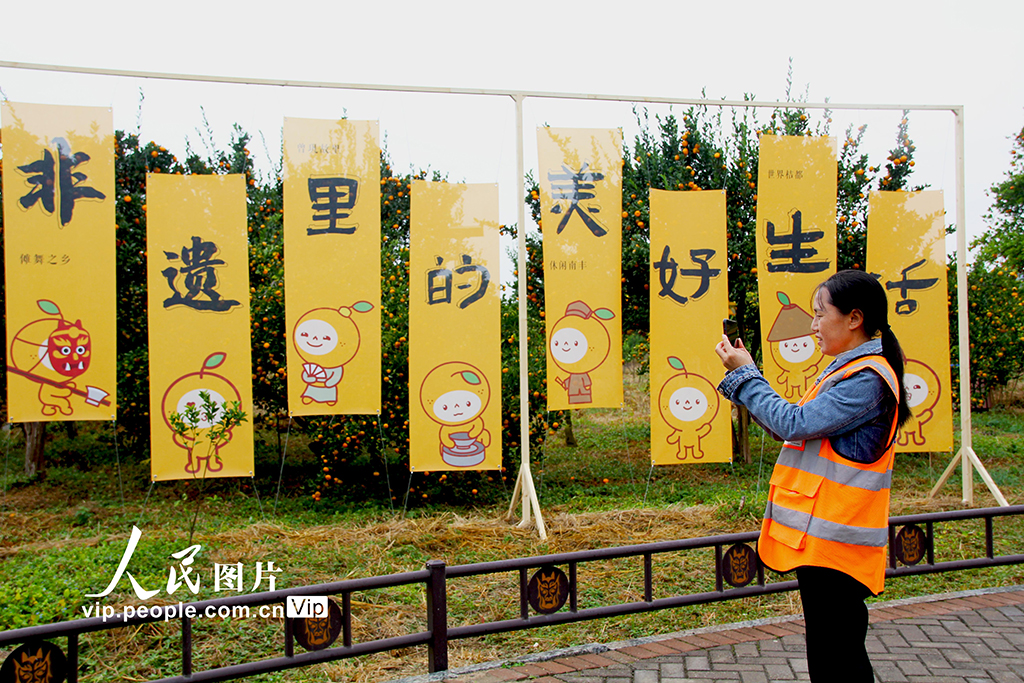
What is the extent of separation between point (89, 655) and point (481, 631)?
217 cm

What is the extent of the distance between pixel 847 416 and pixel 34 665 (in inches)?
118

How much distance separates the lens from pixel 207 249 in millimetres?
5969

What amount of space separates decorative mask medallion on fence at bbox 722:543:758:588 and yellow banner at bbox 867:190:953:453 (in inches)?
150

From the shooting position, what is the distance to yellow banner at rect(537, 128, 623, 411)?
6.33 m

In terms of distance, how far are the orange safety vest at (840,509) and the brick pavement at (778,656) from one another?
1.64 m

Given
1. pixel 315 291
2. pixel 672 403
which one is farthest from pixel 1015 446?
pixel 315 291

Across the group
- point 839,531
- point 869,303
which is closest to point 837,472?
point 839,531

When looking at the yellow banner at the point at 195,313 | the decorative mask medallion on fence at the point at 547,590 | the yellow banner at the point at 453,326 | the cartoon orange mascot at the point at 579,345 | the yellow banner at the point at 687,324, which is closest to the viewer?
the decorative mask medallion on fence at the point at 547,590

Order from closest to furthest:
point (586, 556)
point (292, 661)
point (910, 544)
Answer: point (292, 661)
point (586, 556)
point (910, 544)

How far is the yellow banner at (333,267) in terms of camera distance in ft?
19.6

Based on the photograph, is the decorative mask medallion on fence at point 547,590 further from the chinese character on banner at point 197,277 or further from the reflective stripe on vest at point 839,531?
the chinese character on banner at point 197,277

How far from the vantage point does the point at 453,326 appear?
6.31m

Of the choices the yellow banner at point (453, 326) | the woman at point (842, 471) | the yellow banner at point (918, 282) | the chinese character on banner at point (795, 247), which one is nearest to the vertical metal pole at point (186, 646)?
the woman at point (842, 471)
